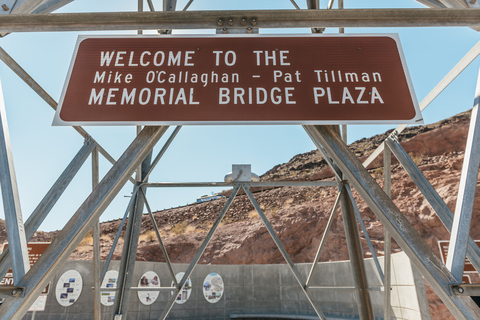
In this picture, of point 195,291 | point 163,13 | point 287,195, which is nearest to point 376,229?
point 195,291

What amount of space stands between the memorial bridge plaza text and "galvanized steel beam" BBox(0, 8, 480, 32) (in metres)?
0.30

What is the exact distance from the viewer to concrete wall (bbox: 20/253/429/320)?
33.7 ft

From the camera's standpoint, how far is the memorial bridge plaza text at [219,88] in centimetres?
207

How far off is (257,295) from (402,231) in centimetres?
1431

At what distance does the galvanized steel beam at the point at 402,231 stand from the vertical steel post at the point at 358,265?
91.0 inches

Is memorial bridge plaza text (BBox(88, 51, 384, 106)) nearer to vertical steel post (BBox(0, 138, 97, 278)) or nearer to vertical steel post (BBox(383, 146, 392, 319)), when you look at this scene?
vertical steel post (BBox(0, 138, 97, 278))

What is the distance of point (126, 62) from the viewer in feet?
7.27

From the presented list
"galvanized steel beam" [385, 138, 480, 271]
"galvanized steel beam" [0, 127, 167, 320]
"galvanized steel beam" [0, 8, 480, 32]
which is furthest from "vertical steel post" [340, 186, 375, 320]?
"galvanized steel beam" [0, 127, 167, 320]

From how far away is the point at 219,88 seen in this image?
212 centimetres

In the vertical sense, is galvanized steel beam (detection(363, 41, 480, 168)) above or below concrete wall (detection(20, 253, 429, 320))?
above

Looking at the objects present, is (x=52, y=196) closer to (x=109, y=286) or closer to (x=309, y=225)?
(x=109, y=286)

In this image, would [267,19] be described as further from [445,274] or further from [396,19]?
[445,274]

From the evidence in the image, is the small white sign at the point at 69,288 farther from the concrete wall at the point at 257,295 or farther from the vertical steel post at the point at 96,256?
the vertical steel post at the point at 96,256

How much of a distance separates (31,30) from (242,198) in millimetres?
29106
